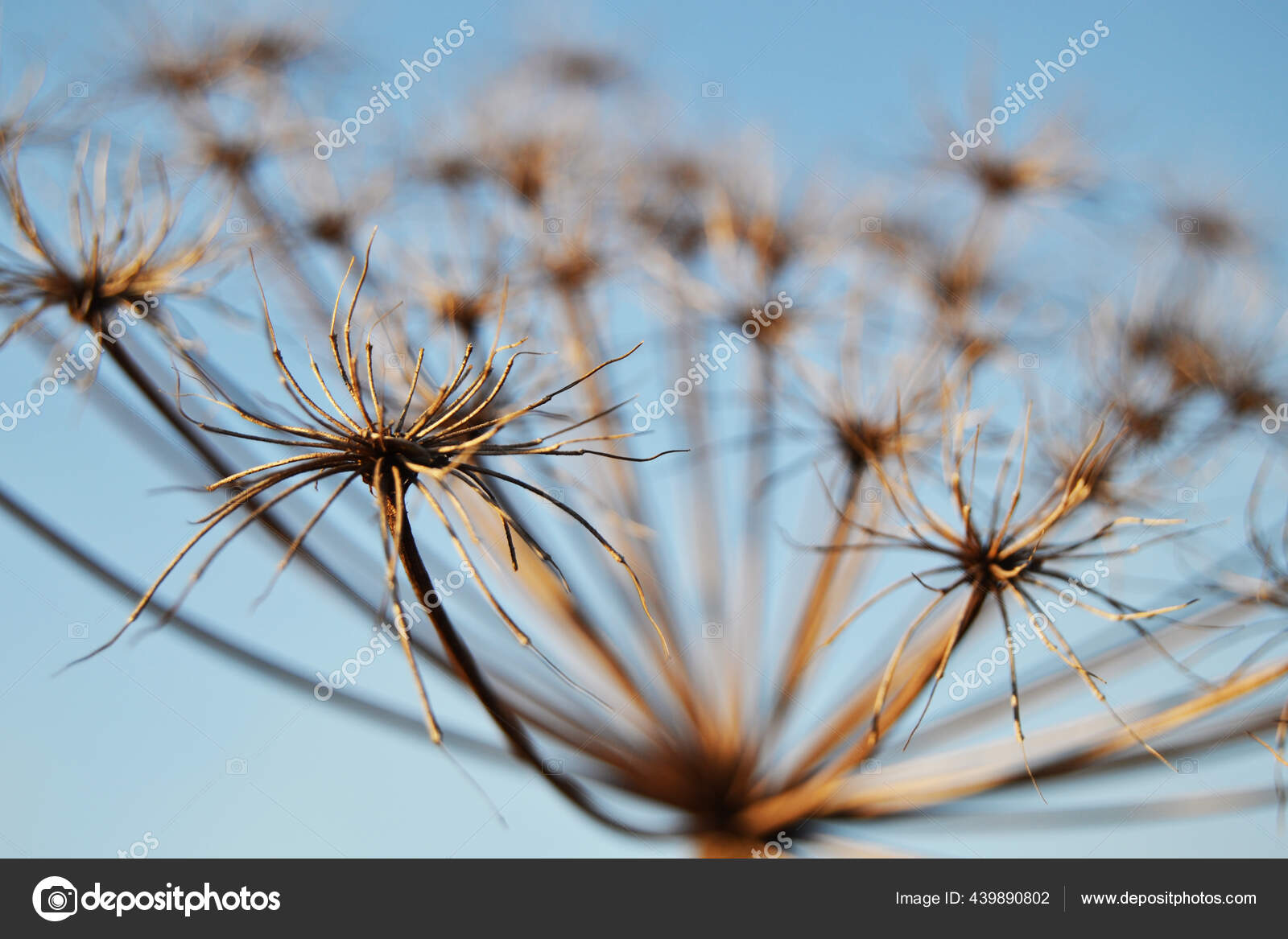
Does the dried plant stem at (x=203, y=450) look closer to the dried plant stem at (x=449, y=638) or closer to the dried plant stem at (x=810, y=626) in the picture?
the dried plant stem at (x=449, y=638)

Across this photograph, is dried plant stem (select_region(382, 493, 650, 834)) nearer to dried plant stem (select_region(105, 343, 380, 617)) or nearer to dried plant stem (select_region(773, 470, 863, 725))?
dried plant stem (select_region(105, 343, 380, 617))

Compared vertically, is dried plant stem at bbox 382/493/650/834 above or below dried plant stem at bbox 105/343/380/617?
below
